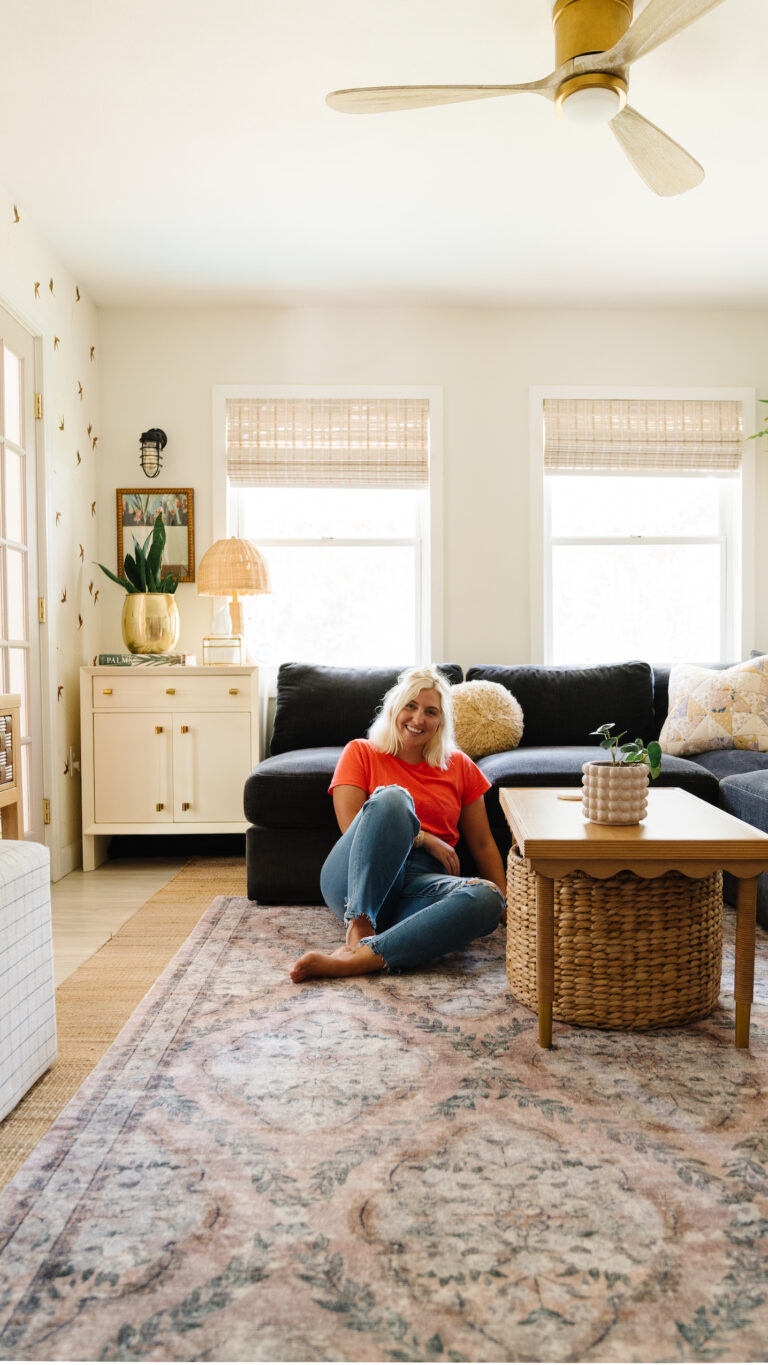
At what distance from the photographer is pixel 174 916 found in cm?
297

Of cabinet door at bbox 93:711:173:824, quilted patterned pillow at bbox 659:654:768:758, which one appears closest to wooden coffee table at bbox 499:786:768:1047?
→ quilted patterned pillow at bbox 659:654:768:758

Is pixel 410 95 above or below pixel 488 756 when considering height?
above

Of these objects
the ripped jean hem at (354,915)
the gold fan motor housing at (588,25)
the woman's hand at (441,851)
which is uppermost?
the gold fan motor housing at (588,25)

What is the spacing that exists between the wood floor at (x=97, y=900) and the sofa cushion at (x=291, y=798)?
58 centimetres

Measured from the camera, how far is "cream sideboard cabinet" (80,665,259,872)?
12.0ft

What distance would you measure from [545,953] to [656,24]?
189 centimetres

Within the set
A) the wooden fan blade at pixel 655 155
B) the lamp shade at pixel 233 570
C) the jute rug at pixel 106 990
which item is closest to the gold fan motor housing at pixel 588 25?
the wooden fan blade at pixel 655 155

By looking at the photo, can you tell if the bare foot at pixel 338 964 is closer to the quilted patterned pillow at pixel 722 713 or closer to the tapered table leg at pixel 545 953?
the tapered table leg at pixel 545 953

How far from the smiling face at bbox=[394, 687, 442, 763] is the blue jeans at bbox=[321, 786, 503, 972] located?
0.30m

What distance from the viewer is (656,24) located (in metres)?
1.75

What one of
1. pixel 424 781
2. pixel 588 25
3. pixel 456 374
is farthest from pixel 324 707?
pixel 588 25

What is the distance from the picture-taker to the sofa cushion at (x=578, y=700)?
3.68m

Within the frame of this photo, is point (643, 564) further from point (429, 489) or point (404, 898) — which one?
point (404, 898)

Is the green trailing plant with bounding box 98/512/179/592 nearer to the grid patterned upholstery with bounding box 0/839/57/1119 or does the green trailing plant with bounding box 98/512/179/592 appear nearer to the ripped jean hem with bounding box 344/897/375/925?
the ripped jean hem with bounding box 344/897/375/925
